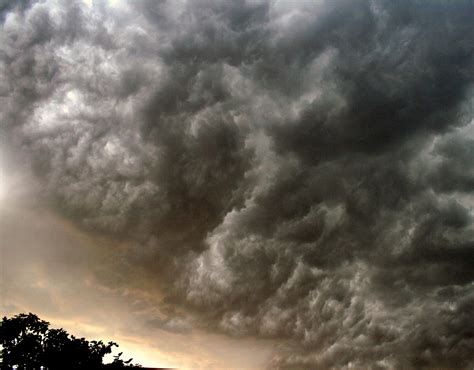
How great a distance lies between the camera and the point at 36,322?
2362 inches

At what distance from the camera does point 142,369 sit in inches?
2498

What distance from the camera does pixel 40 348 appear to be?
59750 mm

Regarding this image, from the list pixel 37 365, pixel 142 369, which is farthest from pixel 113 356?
pixel 37 365

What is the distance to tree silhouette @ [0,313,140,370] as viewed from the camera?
5888cm

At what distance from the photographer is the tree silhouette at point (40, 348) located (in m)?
58.9

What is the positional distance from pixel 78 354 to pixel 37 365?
5.02 meters

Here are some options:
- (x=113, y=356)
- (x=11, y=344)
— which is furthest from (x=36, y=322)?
(x=113, y=356)

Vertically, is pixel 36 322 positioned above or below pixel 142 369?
above

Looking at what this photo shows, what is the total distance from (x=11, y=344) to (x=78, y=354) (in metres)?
8.32

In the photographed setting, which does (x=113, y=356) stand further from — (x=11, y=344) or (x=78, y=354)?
(x=11, y=344)

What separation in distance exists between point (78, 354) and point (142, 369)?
8.77 m

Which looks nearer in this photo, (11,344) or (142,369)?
(11,344)

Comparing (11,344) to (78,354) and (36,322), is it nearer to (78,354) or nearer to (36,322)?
(36,322)

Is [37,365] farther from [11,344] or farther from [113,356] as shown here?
[113,356]
